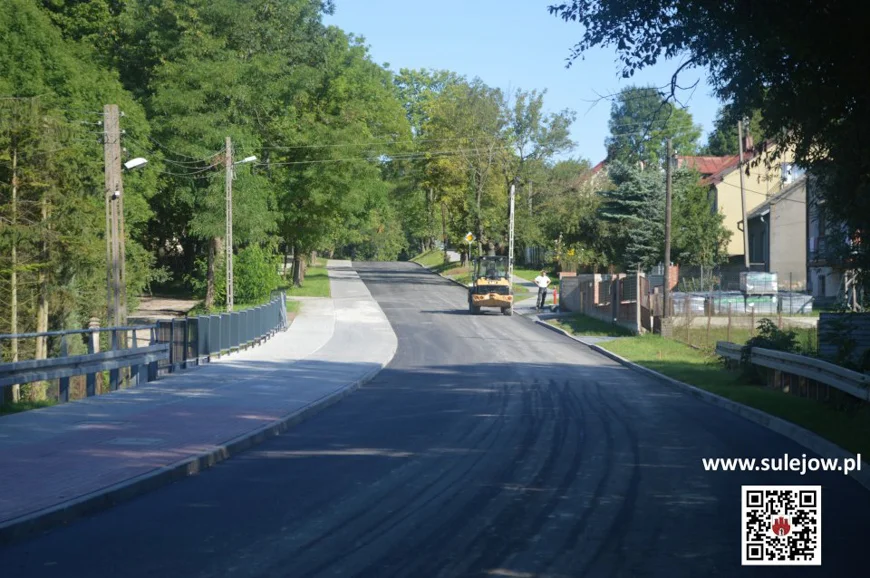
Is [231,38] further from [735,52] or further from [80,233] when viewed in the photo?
[735,52]

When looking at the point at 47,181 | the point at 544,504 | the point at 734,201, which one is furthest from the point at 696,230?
the point at 544,504

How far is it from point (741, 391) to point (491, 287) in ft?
96.0

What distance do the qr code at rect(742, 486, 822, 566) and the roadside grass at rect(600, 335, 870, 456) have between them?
3.05m

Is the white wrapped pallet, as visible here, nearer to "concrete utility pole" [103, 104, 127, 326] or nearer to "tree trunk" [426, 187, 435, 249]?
"tree trunk" [426, 187, 435, 249]

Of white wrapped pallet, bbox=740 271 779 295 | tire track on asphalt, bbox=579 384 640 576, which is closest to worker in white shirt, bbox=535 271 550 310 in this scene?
white wrapped pallet, bbox=740 271 779 295

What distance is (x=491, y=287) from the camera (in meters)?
48.0

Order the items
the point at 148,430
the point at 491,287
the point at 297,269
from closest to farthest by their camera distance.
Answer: the point at 148,430
the point at 491,287
the point at 297,269

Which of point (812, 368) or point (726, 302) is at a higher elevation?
point (726, 302)

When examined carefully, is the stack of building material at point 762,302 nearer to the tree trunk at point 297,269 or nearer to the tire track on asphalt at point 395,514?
the tree trunk at point 297,269

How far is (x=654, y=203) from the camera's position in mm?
A: 59156

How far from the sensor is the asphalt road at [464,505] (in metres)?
7.05

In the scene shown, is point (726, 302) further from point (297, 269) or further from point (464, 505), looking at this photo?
point (464, 505)

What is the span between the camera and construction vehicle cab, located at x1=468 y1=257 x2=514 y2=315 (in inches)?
1885

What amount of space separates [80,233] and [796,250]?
41998 millimetres
